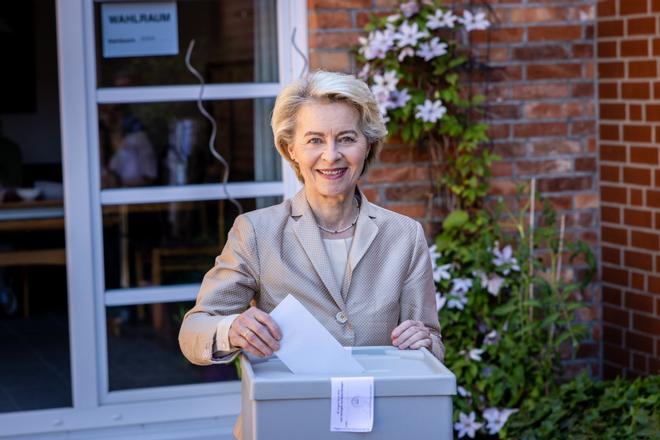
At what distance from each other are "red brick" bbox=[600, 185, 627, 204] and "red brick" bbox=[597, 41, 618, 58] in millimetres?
564

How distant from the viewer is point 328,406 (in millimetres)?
2369

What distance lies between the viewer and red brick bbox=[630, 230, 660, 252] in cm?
487

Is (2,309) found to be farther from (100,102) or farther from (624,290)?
(624,290)

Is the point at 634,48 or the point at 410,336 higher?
the point at 634,48

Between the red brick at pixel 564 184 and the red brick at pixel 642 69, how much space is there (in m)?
0.50

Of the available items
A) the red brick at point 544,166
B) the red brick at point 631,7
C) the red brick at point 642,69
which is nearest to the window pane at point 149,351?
the red brick at point 544,166

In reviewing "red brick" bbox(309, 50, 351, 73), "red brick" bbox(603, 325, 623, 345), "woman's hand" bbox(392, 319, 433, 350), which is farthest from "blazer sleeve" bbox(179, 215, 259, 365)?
"red brick" bbox(603, 325, 623, 345)

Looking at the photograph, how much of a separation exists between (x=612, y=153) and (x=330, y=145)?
2.61 meters

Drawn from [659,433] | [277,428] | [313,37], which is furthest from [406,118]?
[277,428]

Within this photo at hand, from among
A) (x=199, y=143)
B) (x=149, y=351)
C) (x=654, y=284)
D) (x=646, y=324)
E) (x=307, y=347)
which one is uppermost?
(x=199, y=143)

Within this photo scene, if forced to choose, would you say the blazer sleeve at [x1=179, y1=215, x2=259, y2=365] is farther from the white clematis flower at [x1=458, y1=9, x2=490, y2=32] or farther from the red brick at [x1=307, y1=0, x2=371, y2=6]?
the white clematis flower at [x1=458, y1=9, x2=490, y2=32]

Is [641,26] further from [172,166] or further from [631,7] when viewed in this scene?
[172,166]

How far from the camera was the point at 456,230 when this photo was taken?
16.2 feet

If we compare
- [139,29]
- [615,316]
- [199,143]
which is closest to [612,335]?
[615,316]
